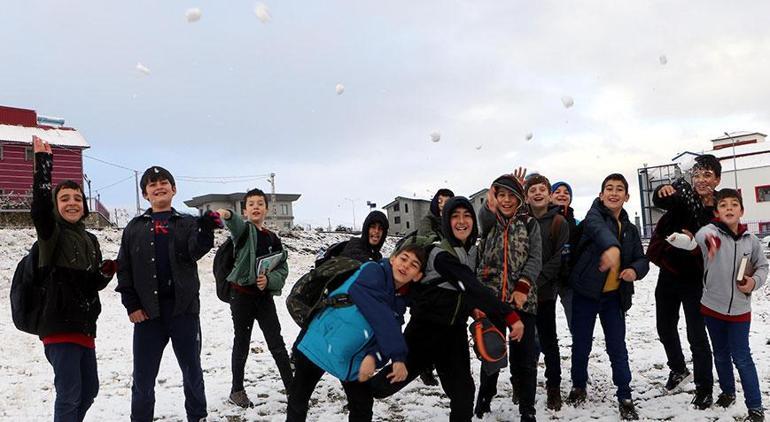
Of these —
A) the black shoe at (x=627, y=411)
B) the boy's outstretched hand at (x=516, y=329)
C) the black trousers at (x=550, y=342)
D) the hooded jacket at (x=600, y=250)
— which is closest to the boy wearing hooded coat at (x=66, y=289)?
the boy's outstretched hand at (x=516, y=329)

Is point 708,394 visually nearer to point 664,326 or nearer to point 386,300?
point 664,326

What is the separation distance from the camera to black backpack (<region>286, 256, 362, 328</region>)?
12.6ft

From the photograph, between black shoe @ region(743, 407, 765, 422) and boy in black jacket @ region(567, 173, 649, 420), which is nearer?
black shoe @ region(743, 407, 765, 422)

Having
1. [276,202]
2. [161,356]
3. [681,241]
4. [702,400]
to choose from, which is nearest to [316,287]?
[161,356]

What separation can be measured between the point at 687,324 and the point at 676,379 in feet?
2.39

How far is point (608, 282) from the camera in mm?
5172

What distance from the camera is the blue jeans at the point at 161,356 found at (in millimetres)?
4391

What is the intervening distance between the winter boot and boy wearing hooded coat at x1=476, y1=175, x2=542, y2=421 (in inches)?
114

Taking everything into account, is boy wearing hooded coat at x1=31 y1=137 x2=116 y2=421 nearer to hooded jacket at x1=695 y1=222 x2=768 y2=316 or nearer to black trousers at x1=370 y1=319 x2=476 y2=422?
black trousers at x1=370 y1=319 x2=476 y2=422

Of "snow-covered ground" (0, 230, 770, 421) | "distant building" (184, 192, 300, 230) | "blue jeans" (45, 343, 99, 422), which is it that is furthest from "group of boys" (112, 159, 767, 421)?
"distant building" (184, 192, 300, 230)

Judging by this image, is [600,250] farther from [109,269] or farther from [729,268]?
[109,269]

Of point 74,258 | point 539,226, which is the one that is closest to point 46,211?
point 74,258

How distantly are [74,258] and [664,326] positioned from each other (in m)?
5.84

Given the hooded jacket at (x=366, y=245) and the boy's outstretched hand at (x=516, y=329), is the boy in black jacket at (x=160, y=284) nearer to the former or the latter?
the hooded jacket at (x=366, y=245)
